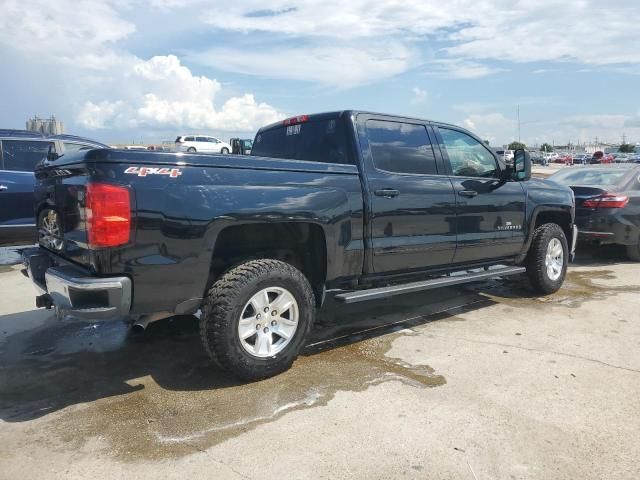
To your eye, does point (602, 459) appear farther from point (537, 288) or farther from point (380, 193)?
point (537, 288)

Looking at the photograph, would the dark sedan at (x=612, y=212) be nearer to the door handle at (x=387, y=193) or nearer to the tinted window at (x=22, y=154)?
the door handle at (x=387, y=193)

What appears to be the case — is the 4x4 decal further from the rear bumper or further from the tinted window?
the tinted window

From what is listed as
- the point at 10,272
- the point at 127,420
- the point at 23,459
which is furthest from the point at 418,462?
the point at 10,272

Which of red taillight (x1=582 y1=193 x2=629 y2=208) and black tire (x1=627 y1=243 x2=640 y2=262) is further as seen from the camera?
black tire (x1=627 y1=243 x2=640 y2=262)

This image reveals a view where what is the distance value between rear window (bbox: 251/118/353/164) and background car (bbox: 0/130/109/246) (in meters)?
3.40

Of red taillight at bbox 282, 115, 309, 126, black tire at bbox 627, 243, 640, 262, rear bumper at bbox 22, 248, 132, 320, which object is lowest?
black tire at bbox 627, 243, 640, 262

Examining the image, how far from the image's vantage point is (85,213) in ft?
10.5

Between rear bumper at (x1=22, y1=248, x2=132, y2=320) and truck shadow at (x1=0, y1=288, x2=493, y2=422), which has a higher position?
rear bumper at (x1=22, y1=248, x2=132, y2=320)

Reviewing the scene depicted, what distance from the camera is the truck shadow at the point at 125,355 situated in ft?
11.9

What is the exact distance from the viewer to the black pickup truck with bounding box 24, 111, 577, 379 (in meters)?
3.18

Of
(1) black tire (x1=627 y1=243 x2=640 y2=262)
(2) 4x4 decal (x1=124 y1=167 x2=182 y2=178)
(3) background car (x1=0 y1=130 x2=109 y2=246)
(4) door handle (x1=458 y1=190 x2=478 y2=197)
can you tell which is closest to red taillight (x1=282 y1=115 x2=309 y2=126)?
(4) door handle (x1=458 y1=190 x2=478 y2=197)

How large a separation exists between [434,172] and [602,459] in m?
2.79

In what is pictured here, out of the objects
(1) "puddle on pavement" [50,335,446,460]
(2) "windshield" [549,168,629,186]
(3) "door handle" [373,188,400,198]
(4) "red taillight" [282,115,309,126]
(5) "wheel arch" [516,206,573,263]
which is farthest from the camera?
(2) "windshield" [549,168,629,186]

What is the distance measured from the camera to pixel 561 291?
254 inches
